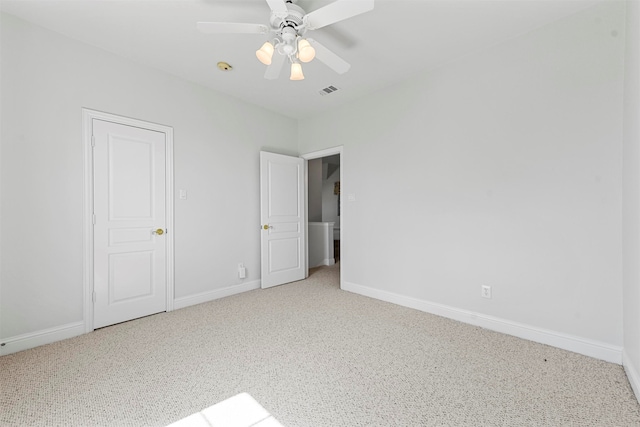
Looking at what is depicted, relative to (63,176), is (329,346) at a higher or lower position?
lower

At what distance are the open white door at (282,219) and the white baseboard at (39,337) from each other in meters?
1.99

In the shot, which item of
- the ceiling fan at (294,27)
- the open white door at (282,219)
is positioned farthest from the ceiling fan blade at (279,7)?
the open white door at (282,219)

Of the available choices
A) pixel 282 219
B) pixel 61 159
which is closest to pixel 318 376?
pixel 282 219

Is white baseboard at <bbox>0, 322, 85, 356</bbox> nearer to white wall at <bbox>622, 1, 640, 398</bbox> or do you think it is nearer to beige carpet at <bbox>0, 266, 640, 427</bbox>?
beige carpet at <bbox>0, 266, 640, 427</bbox>

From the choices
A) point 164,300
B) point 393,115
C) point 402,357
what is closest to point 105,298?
point 164,300

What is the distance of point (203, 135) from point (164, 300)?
1965 millimetres

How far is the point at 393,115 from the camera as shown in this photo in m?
3.24

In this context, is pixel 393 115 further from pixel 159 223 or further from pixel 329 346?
pixel 159 223

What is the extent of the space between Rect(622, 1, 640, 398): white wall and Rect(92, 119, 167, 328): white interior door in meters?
3.82

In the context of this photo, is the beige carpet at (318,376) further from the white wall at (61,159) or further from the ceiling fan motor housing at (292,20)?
the ceiling fan motor housing at (292,20)

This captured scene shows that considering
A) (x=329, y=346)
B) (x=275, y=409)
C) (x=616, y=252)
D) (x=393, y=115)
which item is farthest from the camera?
(x=393, y=115)

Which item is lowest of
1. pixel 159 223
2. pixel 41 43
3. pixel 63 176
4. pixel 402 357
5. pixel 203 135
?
pixel 402 357

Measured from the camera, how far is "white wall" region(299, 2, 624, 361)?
78.1 inches

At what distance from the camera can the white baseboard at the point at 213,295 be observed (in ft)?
10.3
